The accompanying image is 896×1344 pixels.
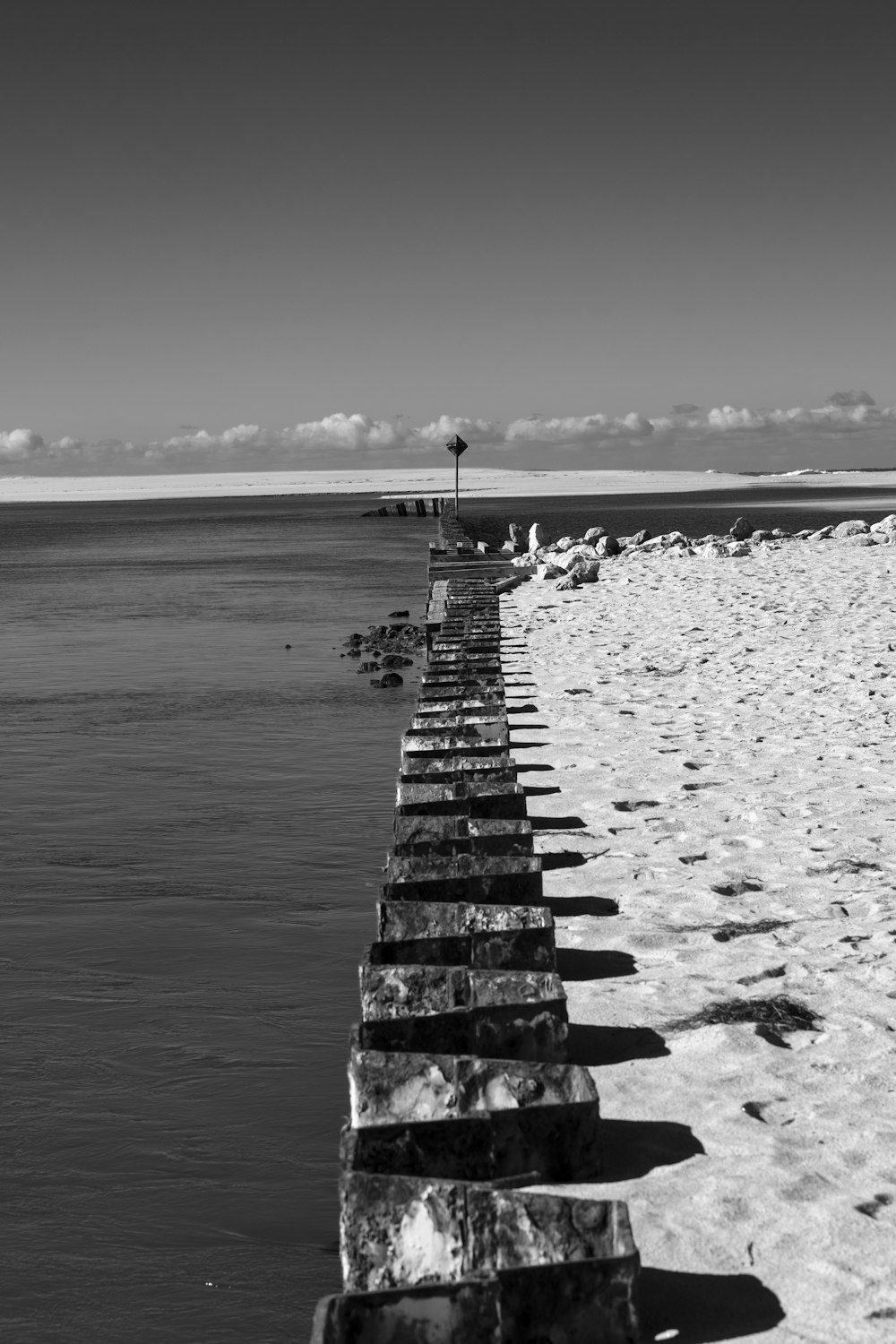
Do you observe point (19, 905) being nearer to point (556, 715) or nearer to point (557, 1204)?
point (556, 715)

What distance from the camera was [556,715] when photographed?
37.9 ft

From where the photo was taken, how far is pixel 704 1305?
11.2ft

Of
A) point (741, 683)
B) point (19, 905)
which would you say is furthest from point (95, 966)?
point (741, 683)

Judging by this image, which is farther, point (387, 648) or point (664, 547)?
point (664, 547)

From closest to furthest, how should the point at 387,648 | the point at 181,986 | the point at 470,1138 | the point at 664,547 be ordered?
1. the point at 470,1138
2. the point at 181,986
3. the point at 387,648
4. the point at 664,547

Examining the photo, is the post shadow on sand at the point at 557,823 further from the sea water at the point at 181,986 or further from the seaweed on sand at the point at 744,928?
the seaweed on sand at the point at 744,928

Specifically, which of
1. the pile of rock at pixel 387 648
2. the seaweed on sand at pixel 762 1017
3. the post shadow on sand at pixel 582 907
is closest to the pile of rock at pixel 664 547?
the pile of rock at pixel 387 648

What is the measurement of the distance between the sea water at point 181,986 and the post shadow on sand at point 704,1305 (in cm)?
148

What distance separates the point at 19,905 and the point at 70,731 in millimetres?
6860

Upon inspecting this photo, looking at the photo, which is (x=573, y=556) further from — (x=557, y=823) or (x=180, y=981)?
(x=180, y=981)

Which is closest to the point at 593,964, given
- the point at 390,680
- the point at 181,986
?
the point at 181,986

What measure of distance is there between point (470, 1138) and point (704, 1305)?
0.72 meters

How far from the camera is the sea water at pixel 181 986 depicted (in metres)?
4.78

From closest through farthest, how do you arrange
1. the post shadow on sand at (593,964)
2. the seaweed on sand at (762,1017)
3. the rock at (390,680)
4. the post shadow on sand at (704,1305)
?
the post shadow on sand at (704,1305) < the seaweed on sand at (762,1017) < the post shadow on sand at (593,964) < the rock at (390,680)
